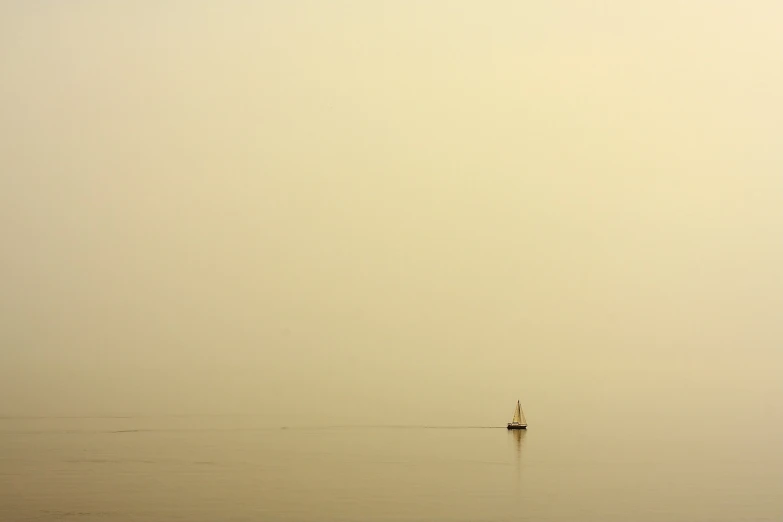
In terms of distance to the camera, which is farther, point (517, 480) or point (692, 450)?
point (692, 450)

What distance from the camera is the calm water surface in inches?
2822

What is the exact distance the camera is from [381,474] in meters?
95.2

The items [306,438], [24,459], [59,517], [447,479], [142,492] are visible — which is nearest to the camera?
[59,517]

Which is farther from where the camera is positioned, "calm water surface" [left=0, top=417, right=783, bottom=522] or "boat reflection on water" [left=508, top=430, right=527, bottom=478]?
"boat reflection on water" [left=508, top=430, right=527, bottom=478]

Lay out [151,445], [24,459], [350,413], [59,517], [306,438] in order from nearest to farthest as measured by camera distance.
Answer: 1. [59,517]
2. [24,459]
3. [151,445]
4. [306,438]
5. [350,413]

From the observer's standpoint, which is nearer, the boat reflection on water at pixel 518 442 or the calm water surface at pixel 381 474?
the calm water surface at pixel 381 474

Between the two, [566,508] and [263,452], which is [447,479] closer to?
[566,508]

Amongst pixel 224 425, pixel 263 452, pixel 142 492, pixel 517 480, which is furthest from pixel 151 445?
pixel 517 480

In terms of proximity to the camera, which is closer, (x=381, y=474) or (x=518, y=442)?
(x=381, y=474)

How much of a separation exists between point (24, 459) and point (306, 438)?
42.5m

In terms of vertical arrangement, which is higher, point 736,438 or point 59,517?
point 736,438

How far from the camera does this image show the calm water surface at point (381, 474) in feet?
235

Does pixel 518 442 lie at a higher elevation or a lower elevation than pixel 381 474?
higher

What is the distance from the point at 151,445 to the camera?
12525 cm
